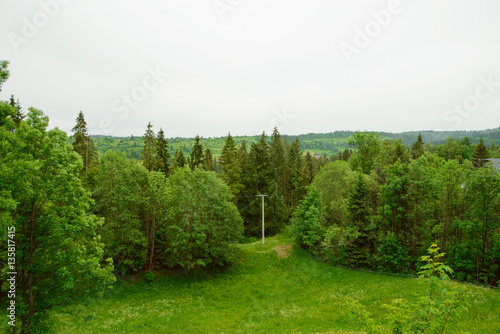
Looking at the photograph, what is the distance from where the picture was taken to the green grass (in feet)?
64.7

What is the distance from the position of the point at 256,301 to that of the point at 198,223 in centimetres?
988

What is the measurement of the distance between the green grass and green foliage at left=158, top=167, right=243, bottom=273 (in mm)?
2521

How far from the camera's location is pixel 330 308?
23.0 meters

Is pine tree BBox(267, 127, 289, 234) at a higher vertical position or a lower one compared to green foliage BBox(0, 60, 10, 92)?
lower

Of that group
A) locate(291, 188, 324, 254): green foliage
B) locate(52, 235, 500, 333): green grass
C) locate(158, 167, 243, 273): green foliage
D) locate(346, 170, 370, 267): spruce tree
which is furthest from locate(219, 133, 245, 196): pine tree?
locate(346, 170, 370, 267): spruce tree

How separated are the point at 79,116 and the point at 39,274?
4209 cm

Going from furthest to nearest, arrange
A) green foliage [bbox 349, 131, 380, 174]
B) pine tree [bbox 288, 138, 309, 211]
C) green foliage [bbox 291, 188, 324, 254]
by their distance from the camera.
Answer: pine tree [bbox 288, 138, 309, 211] → green foliage [bbox 349, 131, 380, 174] → green foliage [bbox 291, 188, 324, 254]

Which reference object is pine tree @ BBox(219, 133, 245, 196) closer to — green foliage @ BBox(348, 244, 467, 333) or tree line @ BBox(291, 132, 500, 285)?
tree line @ BBox(291, 132, 500, 285)

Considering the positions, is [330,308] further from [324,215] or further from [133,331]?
[324,215]

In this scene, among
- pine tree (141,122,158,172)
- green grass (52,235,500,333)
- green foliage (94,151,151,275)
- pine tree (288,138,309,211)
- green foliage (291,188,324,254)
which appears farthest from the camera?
pine tree (288,138,309,211)

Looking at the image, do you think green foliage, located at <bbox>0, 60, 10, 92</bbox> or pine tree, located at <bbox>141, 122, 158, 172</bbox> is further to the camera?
pine tree, located at <bbox>141, 122, 158, 172</bbox>

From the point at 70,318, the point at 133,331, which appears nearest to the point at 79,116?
the point at 70,318

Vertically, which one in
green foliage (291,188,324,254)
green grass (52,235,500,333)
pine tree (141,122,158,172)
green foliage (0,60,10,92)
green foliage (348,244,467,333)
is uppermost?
green foliage (0,60,10,92)

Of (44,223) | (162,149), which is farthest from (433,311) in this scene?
(162,149)
